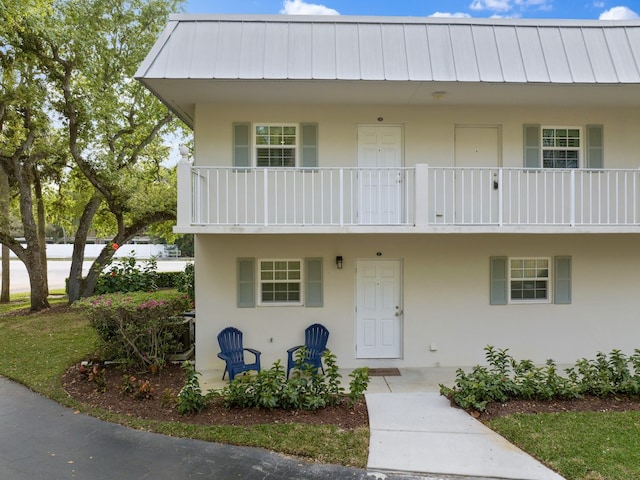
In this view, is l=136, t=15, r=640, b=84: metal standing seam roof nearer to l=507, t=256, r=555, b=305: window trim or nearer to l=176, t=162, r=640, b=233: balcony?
l=176, t=162, r=640, b=233: balcony

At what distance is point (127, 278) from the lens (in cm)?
1131

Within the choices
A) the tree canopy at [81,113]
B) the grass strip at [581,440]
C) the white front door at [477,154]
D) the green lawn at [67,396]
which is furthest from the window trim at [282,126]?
the tree canopy at [81,113]

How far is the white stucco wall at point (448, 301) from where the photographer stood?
27.1 feet

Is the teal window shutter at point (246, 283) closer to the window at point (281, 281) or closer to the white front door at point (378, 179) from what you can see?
the window at point (281, 281)

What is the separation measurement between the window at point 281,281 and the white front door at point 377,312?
1313 mm

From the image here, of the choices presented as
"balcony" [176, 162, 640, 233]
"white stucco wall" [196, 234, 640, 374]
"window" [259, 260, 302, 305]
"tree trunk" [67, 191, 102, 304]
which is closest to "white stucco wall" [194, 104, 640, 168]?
"balcony" [176, 162, 640, 233]

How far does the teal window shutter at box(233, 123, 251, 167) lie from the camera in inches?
323

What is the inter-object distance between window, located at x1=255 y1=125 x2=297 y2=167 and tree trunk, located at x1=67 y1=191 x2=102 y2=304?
36.7 ft

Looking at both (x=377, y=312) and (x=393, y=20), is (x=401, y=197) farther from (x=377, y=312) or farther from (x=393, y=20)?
(x=393, y=20)

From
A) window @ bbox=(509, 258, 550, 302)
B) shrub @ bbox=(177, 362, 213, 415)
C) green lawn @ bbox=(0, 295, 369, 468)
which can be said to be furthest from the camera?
window @ bbox=(509, 258, 550, 302)

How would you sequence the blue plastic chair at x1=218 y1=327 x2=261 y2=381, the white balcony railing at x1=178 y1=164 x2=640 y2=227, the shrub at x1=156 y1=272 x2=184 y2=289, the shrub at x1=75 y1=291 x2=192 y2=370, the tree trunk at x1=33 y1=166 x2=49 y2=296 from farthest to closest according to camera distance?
the shrub at x1=156 y1=272 x2=184 y2=289 < the tree trunk at x1=33 y1=166 x2=49 y2=296 < the white balcony railing at x1=178 y1=164 x2=640 y2=227 < the shrub at x1=75 y1=291 x2=192 y2=370 < the blue plastic chair at x1=218 y1=327 x2=261 y2=381

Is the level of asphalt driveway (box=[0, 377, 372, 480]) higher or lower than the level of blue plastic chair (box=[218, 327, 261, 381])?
lower

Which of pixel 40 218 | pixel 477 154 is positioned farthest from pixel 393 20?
pixel 40 218

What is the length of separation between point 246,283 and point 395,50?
552cm
